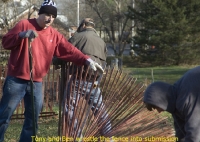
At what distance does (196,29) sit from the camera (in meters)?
31.8

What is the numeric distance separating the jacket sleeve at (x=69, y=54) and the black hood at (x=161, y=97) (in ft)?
5.41

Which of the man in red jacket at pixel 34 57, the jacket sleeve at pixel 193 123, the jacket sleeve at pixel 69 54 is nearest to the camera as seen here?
the jacket sleeve at pixel 193 123

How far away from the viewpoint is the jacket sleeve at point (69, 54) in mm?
4816

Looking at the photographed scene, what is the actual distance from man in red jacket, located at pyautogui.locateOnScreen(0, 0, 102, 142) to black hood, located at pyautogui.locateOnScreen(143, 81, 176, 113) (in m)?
1.51

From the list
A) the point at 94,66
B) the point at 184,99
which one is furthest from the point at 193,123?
the point at 94,66

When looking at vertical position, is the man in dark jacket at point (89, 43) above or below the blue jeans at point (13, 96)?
above

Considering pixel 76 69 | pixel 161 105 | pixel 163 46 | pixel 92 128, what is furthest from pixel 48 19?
pixel 163 46

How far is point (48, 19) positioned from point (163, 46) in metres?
28.2

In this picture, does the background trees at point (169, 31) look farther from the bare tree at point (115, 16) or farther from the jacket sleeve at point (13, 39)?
the jacket sleeve at point (13, 39)

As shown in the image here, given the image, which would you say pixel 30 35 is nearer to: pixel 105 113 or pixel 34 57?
pixel 34 57

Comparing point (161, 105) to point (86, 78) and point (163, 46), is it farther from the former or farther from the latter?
point (163, 46)

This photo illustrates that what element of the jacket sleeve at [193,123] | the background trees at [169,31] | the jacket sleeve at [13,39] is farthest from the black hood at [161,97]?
the background trees at [169,31]

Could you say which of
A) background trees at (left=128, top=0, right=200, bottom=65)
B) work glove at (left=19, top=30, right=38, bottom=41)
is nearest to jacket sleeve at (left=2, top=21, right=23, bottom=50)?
work glove at (left=19, top=30, right=38, bottom=41)

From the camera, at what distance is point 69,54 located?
4.87m
